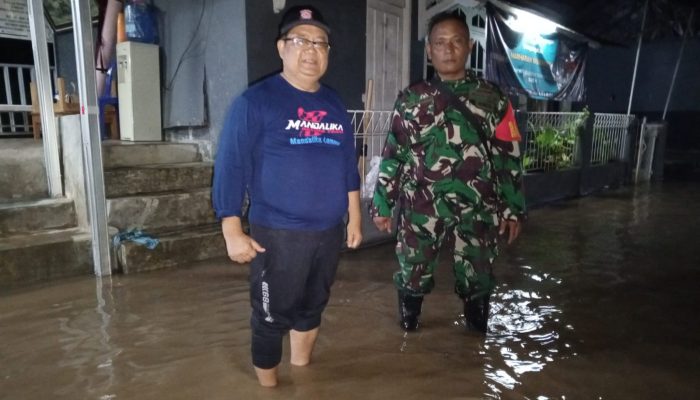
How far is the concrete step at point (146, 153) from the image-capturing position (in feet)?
15.6

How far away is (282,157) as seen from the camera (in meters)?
1.96

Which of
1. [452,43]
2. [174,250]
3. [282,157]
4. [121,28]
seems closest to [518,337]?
[452,43]

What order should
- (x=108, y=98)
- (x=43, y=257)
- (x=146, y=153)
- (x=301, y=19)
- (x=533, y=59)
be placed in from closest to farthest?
(x=301, y=19)
(x=43, y=257)
(x=146, y=153)
(x=108, y=98)
(x=533, y=59)

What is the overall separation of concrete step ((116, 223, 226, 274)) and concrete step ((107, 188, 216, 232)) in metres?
0.12

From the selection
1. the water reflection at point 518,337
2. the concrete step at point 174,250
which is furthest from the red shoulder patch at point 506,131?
the concrete step at point 174,250

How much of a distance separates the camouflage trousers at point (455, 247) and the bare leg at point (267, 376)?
0.88 m

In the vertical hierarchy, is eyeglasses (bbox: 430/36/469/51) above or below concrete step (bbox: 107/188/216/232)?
above

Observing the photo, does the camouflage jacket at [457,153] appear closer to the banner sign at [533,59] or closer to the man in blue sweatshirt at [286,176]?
the man in blue sweatshirt at [286,176]

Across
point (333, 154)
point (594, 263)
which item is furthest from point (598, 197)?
point (333, 154)

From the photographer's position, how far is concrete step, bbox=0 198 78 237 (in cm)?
389

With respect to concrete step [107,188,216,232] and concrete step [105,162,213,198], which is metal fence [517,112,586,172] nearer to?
concrete step [105,162,213,198]

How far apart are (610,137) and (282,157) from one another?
9.58 m

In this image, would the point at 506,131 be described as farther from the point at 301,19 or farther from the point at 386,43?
the point at 386,43

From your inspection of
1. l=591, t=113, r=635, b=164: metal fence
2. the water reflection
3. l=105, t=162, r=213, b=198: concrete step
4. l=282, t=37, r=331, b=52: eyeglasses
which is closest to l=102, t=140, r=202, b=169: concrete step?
l=105, t=162, r=213, b=198: concrete step
